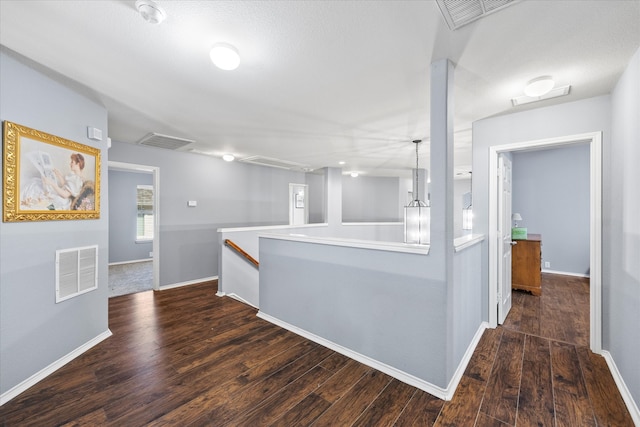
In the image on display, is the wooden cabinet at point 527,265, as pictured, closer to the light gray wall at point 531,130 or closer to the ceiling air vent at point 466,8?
the light gray wall at point 531,130

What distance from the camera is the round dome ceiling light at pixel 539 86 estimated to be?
2203mm

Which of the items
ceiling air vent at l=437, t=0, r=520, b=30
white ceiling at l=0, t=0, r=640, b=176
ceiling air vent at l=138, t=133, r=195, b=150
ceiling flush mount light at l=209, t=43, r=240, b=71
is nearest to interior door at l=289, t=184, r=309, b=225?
ceiling air vent at l=138, t=133, r=195, b=150

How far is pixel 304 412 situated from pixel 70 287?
2441mm

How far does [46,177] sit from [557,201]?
7.98 m

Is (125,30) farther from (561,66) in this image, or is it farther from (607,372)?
(607,372)

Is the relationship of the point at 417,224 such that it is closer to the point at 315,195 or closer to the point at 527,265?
the point at 527,265

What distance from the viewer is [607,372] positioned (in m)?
2.23

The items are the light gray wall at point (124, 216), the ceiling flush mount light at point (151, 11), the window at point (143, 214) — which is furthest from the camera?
the window at point (143, 214)

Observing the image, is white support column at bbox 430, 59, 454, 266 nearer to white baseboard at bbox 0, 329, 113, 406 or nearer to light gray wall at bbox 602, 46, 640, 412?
light gray wall at bbox 602, 46, 640, 412

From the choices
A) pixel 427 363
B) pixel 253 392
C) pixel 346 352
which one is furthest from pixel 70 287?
pixel 427 363

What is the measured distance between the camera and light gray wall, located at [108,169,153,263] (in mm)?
6684

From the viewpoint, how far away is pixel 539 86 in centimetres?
224

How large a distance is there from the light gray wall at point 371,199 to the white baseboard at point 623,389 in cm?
628

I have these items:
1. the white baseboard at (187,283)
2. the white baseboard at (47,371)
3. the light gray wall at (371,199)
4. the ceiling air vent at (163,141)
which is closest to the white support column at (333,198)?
the light gray wall at (371,199)
